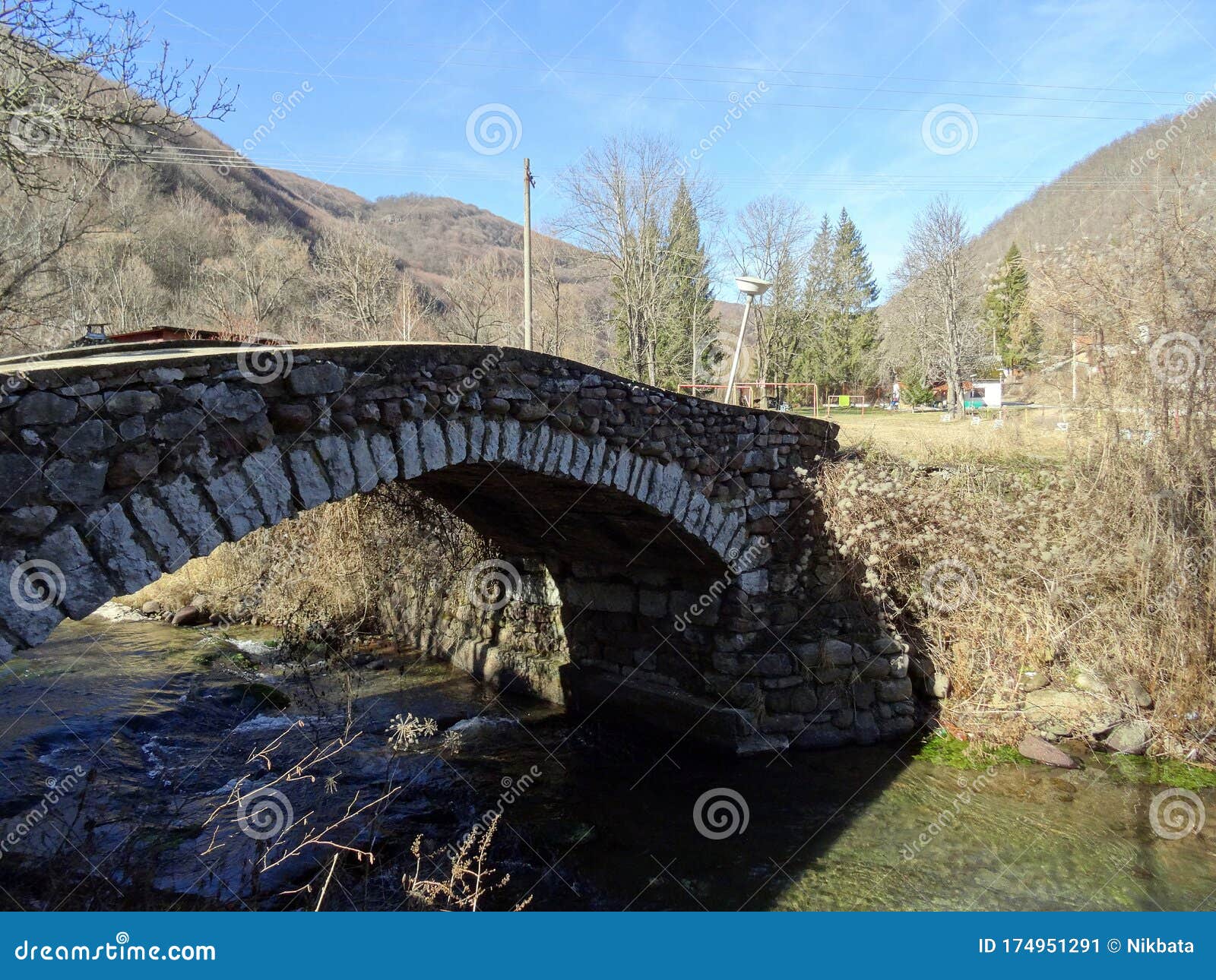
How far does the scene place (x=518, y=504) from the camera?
709 cm

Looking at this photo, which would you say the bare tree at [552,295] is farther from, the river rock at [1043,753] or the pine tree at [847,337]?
the river rock at [1043,753]

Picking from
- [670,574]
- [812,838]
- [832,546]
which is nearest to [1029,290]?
[832,546]

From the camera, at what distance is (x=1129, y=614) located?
696 cm

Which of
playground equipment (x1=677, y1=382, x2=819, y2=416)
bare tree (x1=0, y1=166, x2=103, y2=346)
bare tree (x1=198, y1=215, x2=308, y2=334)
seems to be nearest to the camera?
bare tree (x1=0, y1=166, x2=103, y2=346)

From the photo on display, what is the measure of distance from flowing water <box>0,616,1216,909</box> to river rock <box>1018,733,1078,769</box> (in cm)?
11

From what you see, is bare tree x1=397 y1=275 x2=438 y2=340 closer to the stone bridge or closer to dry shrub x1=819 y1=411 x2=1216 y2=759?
the stone bridge

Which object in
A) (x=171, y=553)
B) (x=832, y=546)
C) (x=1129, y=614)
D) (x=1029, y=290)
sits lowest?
(x=1129, y=614)

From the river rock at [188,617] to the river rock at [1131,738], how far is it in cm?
1099

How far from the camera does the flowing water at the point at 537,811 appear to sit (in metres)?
5.00

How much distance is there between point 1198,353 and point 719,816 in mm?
5849

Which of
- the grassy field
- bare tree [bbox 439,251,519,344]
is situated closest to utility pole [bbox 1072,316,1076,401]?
the grassy field

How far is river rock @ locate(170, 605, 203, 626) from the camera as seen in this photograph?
10547 millimetres

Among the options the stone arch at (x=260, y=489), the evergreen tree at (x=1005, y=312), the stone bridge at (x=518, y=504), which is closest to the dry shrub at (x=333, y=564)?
the stone bridge at (x=518, y=504)

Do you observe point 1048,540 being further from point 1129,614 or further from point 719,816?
point 719,816
